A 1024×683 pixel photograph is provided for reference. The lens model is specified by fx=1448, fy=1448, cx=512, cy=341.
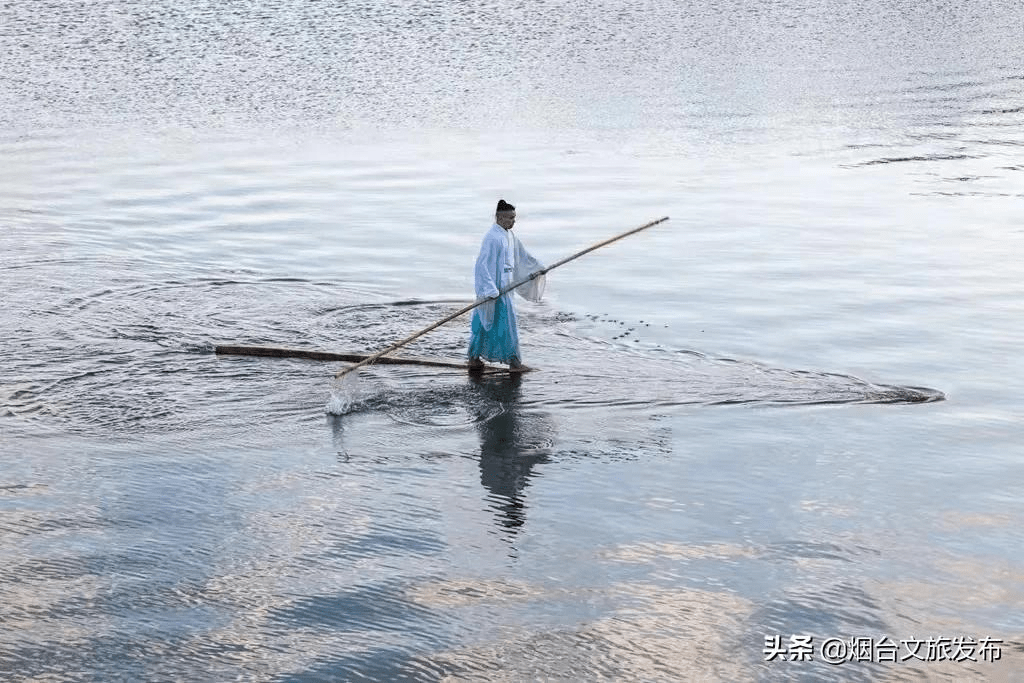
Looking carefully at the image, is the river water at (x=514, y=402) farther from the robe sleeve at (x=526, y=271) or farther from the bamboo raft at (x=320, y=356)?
the robe sleeve at (x=526, y=271)

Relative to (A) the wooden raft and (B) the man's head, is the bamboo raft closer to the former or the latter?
(A) the wooden raft

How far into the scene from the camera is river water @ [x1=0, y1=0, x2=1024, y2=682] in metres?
8.15

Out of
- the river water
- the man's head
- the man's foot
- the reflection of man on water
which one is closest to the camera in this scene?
the river water

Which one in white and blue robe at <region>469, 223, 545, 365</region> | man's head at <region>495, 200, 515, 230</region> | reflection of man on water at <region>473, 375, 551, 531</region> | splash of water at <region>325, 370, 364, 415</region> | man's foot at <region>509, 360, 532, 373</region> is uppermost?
man's head at <region>495, 200, 515, 230</region>

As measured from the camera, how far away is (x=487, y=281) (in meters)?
12.6

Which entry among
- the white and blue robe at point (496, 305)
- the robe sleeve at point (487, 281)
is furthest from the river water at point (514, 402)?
the robe sleeve at point (487, 281)

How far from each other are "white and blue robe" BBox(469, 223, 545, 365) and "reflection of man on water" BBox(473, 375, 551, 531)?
0.28m

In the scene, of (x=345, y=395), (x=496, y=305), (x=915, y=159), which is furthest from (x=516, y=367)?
(x=915, y=159)

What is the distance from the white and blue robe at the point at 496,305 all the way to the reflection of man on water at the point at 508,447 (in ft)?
0.93

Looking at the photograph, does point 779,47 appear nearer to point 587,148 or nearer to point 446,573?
point 587,148

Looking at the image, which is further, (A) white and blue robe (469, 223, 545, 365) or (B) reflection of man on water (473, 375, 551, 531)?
(A) white and blue robe (469, 223, 545, 365)

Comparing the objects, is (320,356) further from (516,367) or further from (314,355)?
(516,367)

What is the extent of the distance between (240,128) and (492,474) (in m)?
18.2

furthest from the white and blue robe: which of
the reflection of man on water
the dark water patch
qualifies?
the dark water patch
